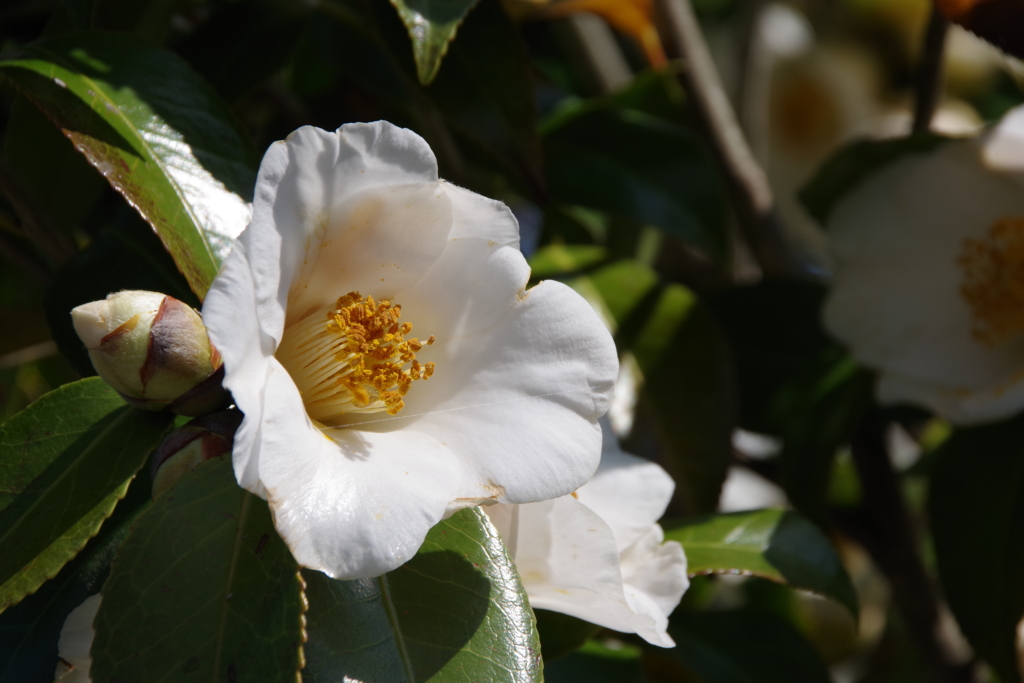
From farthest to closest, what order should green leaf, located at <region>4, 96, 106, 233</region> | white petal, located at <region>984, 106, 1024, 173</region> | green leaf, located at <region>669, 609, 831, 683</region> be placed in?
green leaf, located at <region>669, 609, 831, 683</region> < white petal, located at <region>984, 106, 1024, 173</region> < green leaf, located at <region>4, 96, 106, 233</region>

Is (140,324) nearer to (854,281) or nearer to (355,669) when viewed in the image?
(355,669)

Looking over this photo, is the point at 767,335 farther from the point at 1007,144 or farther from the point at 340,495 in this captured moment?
the point at 340,495

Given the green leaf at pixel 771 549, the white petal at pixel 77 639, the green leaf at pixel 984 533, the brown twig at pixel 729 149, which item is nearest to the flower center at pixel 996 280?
the green leaf at pixel 984 533

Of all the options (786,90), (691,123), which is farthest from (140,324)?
(786,90)

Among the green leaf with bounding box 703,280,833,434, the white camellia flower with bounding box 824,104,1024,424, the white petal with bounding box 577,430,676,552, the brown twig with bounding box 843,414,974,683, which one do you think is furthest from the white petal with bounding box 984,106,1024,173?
the white petal with bounding box 577,430,676,552

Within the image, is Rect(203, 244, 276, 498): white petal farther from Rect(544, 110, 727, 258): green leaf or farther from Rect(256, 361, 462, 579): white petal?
Rect(544, 110, 727, 258): green leaf

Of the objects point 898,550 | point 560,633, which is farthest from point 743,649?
point 560,633

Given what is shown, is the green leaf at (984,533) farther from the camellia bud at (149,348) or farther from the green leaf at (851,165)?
the camellia bud at (149,348)
